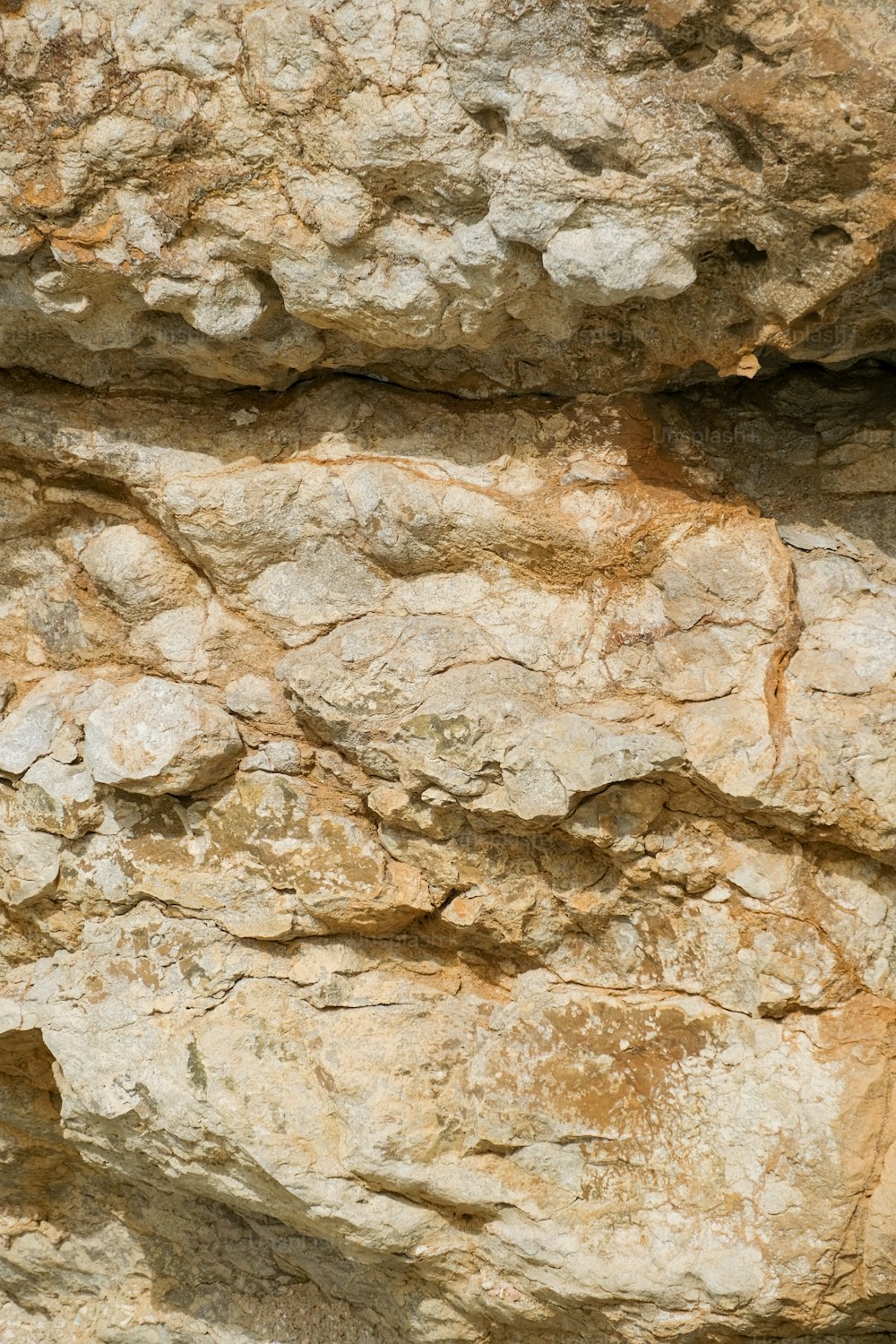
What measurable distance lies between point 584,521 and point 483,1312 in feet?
6.39

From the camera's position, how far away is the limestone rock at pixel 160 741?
2.88 meters

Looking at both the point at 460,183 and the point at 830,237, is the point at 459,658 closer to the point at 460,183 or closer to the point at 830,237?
the point at 460,183

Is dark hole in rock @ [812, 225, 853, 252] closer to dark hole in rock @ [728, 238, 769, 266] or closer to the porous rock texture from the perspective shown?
the porous rock texture

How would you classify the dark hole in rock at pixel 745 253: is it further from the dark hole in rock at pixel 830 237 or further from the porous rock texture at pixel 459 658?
the dark hole in rock at pixel 830 237

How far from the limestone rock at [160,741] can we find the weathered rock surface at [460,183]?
819 mm

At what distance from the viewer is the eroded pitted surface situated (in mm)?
2635

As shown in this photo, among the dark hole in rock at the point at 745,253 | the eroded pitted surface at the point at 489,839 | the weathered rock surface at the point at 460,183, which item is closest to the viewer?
the weathered rock surface at the point at 460,183

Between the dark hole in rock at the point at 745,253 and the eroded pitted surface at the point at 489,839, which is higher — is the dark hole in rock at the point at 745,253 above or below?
above

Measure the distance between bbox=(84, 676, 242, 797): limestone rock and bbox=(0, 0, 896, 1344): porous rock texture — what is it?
0.5 inches

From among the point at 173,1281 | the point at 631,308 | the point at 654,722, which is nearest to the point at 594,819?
the point at 654,722

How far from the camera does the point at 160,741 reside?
9.51ft

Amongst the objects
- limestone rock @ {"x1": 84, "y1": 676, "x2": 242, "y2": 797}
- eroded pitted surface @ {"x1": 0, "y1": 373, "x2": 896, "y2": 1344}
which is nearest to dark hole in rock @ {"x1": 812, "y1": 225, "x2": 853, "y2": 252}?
eroded pitted surface @ {"x1": 0, "y1": 373, "x2": 896, "y2": 1344}

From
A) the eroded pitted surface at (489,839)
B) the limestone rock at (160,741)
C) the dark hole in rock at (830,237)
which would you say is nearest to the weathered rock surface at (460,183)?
the dark hole in rock at (830,237)

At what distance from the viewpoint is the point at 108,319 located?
2.80m
